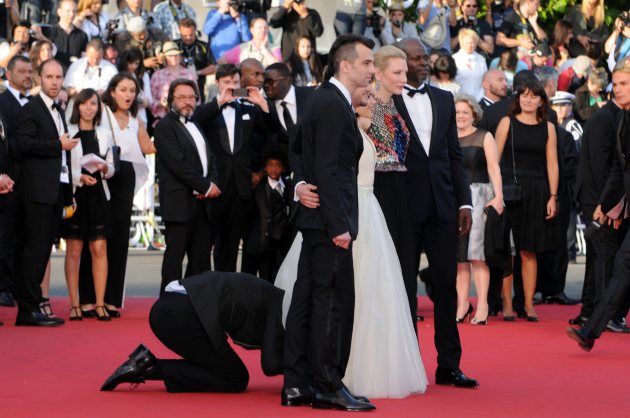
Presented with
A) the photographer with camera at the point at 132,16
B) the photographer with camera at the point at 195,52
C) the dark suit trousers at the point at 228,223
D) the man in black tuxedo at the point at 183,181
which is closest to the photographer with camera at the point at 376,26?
the photographer with camera at the point at 195,52

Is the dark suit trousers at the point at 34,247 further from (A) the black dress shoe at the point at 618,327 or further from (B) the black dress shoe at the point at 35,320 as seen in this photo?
(A) the black dress shoe at the point at 618,327

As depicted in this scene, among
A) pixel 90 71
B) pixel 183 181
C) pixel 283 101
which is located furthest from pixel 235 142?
pixel 90 71

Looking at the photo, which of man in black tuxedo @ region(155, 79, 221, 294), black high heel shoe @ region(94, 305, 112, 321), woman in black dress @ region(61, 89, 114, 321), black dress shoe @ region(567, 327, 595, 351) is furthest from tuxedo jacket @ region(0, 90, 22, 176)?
black dress shoe @ region(567, 327, 595, 351)

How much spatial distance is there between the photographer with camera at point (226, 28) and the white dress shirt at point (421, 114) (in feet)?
38.1

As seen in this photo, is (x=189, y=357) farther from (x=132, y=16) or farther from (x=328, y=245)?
(x=132, y=16)

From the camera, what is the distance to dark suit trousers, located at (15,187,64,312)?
11523 mm

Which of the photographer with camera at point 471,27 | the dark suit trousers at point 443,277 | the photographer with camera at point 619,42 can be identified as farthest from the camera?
the photographer with camera at point 471,27

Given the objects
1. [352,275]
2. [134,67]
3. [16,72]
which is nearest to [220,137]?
[16,72]

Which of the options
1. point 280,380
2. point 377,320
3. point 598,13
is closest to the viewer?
point 377,320

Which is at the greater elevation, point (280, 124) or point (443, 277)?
point (280, 124)

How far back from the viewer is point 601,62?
70.2 ft

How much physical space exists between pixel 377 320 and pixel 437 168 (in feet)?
3.75

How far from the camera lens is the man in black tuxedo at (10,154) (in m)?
11.5

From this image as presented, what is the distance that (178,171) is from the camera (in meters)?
12.2
